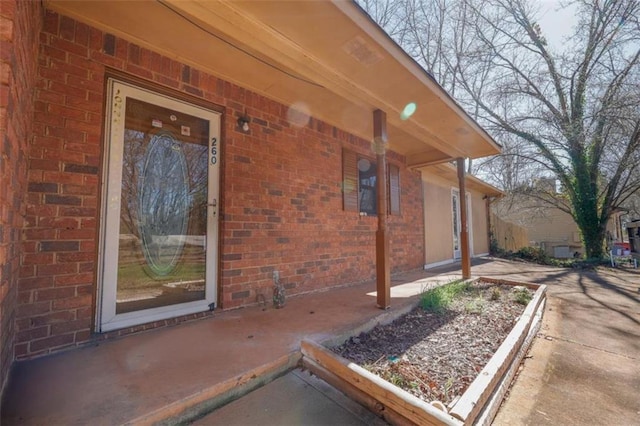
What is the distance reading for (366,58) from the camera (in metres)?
2.60

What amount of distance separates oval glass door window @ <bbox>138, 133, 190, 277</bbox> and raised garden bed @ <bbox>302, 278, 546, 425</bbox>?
62.6 inches

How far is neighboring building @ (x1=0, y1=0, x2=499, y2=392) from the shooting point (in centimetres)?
202

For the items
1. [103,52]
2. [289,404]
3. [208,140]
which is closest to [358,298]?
[289,404]

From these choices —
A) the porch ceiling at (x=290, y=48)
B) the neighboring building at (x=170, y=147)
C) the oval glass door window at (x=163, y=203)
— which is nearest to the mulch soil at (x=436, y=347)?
the neighboring building at (x=170, y=147)

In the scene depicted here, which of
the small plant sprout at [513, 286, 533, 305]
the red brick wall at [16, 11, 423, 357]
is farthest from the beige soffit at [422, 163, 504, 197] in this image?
the small plant sprout at [513, 286, 533, 305]

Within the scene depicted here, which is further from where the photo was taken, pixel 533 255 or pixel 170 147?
pixel 533 255

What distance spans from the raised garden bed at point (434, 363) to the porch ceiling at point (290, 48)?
7.79ft

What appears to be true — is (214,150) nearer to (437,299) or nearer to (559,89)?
(437,299)

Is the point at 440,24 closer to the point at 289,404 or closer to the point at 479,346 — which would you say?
the point at 479,346

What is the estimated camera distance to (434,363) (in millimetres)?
2213

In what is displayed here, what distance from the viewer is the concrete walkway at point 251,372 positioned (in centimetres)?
154

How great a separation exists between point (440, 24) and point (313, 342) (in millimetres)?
12469

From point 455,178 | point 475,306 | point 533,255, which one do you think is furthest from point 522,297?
point 533,255

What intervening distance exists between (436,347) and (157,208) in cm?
278
